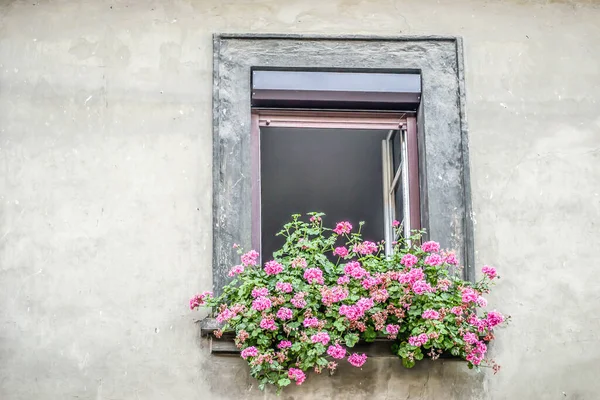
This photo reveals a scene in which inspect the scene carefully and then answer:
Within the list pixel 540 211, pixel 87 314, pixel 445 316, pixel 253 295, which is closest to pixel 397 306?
pixel 445 316

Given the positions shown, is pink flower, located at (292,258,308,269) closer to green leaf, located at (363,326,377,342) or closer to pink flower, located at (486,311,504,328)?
green leaf, located at (363,326,377,342)

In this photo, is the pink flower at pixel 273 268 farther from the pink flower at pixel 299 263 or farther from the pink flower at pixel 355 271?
the pink flower at pixel 355 271

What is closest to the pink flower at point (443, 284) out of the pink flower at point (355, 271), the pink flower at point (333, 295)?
the pink flower at point (355, 271)

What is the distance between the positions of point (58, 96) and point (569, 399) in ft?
10.1

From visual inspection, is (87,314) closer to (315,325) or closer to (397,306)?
(315,325)

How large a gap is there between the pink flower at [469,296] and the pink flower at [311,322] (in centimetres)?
71

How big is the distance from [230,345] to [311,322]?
0.49 m

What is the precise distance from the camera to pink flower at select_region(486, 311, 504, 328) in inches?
222

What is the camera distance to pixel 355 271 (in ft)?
18.4

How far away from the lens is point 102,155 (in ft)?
20.1

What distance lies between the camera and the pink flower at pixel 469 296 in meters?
5.52

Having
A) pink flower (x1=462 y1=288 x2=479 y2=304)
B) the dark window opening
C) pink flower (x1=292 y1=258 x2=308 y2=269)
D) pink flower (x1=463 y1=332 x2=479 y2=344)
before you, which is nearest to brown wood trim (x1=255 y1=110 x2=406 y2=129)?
pink flower (x1=292 y1=258 x2=308 y2=269)

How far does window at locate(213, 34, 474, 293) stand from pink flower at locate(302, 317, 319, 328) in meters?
0.68

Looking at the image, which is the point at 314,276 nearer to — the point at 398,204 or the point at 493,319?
the point at 493,319
